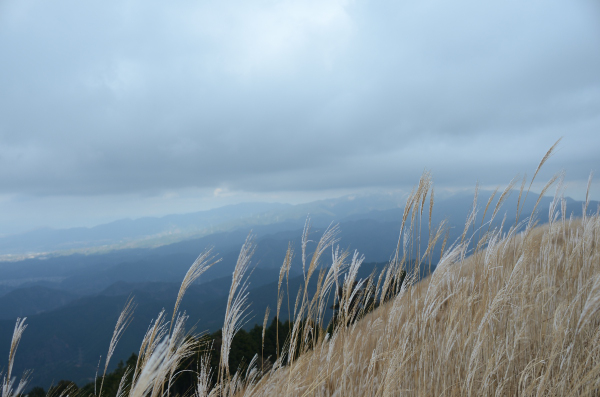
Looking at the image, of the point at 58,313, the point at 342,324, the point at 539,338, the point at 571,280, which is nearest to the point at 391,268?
the point at 342,324

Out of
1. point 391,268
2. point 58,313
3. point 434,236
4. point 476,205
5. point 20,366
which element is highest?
point 476,205

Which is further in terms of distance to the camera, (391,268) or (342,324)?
(391,268)

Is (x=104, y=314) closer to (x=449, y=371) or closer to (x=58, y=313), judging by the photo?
(x=58, y=313)

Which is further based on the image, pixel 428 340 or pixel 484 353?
pixel 428 340

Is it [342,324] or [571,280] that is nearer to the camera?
[342,324]

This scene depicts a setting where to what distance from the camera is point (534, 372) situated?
4.25ft

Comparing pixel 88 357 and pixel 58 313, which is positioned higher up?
pixel 58 313

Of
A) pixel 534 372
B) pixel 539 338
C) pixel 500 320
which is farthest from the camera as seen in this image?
pixel 500 320

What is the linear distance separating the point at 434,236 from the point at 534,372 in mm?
956

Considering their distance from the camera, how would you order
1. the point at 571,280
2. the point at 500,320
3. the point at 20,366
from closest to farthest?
the point at 500,320, the point at 571,280, the point at 20,366

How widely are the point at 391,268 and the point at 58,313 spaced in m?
237

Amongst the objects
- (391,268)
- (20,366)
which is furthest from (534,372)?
(20,366)

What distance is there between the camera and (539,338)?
144cm

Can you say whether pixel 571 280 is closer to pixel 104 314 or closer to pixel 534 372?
pixel 534 372
